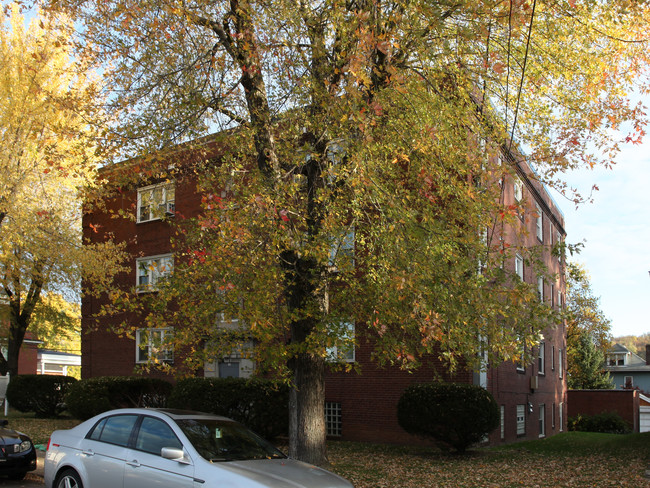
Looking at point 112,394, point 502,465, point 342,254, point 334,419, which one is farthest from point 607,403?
point 342,254

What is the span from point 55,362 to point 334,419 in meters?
42.5

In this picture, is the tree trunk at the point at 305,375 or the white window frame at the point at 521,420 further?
the white window frame at the point at 521,420

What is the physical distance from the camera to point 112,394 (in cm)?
2030

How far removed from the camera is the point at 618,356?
64.6 m

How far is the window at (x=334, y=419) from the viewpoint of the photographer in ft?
60.0

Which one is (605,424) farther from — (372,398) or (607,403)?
(372,398)

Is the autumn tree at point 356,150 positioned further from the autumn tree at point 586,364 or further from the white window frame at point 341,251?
the autumn tree at point 586,364

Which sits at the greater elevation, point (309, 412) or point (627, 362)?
point (309, 412)

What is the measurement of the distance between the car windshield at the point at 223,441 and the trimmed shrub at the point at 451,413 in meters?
7.34

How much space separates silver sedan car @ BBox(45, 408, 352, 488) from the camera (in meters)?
6.23

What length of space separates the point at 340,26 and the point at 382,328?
15.5 ft

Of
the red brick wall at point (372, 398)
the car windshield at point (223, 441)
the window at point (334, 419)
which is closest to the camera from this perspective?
the car windshield at point (223, 441)

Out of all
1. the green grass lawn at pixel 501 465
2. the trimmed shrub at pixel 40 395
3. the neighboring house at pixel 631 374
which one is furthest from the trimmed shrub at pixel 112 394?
the neighboring house at pixel 631 374

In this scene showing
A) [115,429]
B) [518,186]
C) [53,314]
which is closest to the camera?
[115,429]
